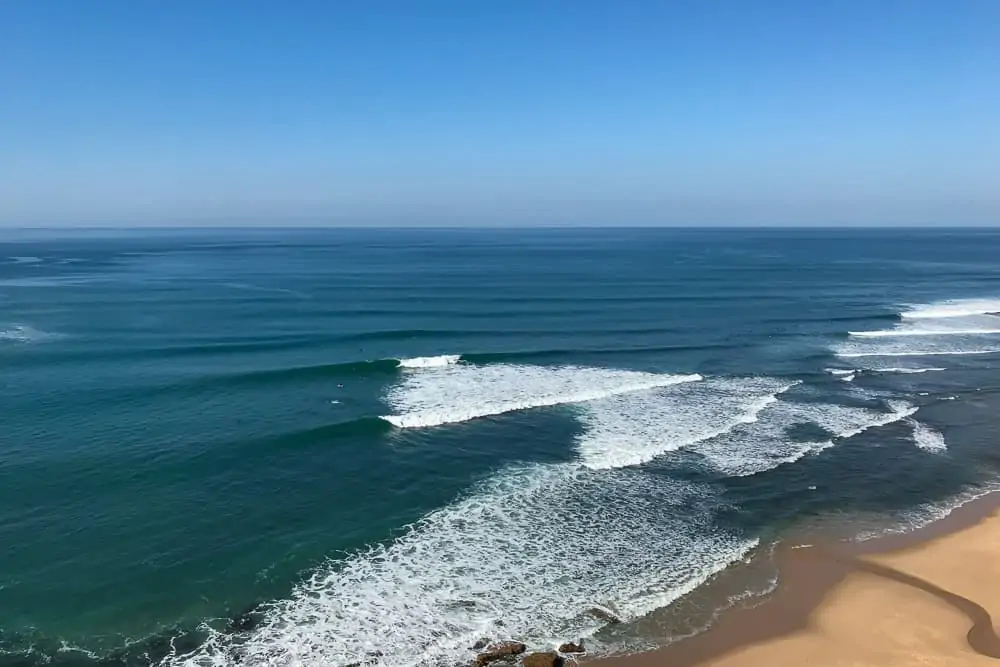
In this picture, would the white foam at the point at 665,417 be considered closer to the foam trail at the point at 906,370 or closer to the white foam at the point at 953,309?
the foam trail at the point at 906,370

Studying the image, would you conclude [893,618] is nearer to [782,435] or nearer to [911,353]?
[782,435]

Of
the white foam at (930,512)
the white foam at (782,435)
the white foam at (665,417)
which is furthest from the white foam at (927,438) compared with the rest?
the white foam at (665,417)

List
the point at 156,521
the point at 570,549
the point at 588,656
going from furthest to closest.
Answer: the point at 156,521
the point at 570,549
the point at 588,656

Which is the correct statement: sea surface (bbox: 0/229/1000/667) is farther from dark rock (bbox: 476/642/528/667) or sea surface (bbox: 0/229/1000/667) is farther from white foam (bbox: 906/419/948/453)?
dark rock (bbox: 476/642/528/667)

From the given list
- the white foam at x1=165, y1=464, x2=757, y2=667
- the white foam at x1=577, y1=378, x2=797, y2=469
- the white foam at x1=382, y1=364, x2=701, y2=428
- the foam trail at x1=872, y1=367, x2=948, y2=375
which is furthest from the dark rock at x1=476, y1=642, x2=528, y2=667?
the foam trail at x1=872, y1=367, x2=948, y2=375

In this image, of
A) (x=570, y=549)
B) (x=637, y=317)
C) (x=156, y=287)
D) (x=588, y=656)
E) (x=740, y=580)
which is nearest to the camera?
(x=588, y=656)

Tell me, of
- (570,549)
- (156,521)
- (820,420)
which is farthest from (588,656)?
(820,420)

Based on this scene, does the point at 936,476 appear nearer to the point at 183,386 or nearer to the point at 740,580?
the point at 740,580
